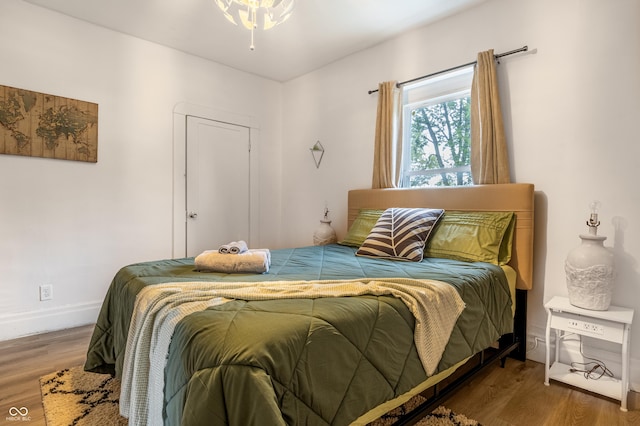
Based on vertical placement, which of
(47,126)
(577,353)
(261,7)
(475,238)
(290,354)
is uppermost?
(261,7)

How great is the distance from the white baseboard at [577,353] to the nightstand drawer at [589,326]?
1.07 ft

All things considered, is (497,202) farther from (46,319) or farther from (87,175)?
(46,319)

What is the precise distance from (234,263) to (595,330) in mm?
2030

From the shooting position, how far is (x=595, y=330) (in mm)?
1885

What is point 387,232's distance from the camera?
2.54m

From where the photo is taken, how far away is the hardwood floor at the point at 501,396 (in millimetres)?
1673

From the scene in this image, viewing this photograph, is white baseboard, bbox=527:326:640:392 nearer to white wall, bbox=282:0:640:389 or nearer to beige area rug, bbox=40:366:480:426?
white wall, bbox=282:0:640:389

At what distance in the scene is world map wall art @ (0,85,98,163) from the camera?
260 cm

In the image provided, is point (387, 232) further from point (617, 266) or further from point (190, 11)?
point (190, 11)

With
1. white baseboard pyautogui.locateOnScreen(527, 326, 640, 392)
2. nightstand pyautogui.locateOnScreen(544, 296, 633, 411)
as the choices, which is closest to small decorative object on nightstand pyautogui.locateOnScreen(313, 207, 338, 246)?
white baseboard pyautogui.locateOnScreen(527, 326, 640, 392)

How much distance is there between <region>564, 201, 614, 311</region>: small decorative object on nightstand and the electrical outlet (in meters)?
3.81

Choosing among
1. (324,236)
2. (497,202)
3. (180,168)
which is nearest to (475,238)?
(497,202)

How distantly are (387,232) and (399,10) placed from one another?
1.82m

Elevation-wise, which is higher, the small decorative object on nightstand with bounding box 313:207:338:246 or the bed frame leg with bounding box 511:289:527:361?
the small decorative object on nightstand with bounding box 313:207:338:246
